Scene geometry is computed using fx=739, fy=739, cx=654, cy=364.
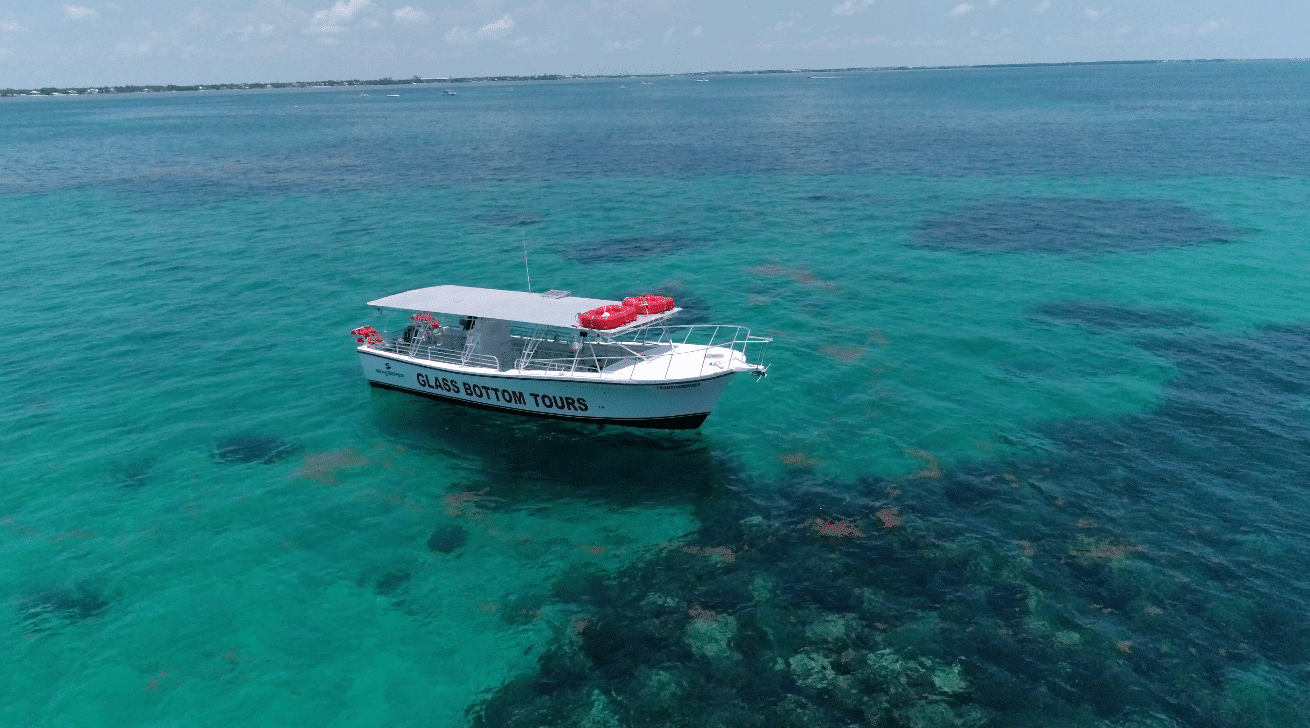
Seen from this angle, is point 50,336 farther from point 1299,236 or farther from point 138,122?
point 138,122

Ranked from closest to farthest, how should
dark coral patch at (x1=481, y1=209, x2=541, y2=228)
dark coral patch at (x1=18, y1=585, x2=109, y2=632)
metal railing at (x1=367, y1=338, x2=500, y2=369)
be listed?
dark coral patch at (x1=18, y1=585, x2=109, y2=632), metal railing at (x1=367, y1=338, x2=500, y2=369), dark coral patch at (x1=481, y1=209, x2=541, y2=228)

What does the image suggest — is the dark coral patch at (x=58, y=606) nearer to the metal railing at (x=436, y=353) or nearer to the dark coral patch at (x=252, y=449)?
the dark coral patch at (x=252, y=449)

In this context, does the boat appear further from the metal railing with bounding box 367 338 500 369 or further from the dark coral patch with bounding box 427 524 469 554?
the dark coral patch with bounding box 427 524 469 554

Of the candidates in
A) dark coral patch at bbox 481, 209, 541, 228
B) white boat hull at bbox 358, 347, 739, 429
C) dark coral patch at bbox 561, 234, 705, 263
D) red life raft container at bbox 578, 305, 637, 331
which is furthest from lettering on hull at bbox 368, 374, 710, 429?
dark coral patch at bbox 481, 209, 541, 228

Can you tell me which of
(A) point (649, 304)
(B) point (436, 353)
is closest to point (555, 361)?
(A) point (649, 304)

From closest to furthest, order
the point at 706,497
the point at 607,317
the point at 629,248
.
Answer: the point at 706,497 < the point at 607,317 < the point at 629,248

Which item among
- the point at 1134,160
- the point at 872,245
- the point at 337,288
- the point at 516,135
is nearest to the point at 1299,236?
the point at 872,245

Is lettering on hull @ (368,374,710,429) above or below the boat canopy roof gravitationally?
below

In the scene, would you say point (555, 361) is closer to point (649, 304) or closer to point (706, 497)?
point (649, 304)
